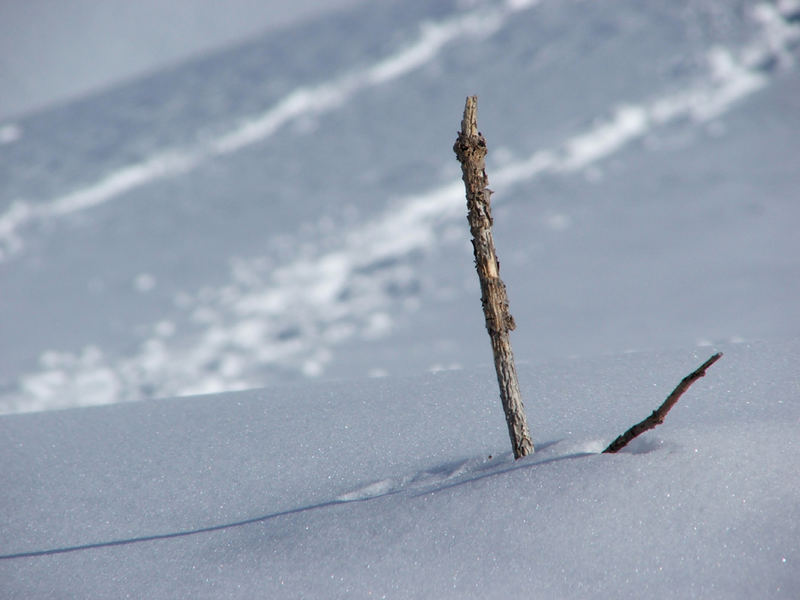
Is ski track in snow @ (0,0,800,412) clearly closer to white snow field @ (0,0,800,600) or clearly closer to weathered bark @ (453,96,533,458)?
white snow field @ (0,0,800,600)

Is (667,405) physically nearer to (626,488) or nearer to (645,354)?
(626,488)

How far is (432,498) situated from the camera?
1.17 meters

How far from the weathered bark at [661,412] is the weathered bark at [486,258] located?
0.14 m

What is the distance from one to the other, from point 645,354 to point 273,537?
1035 mm

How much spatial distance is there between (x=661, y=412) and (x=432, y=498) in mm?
339

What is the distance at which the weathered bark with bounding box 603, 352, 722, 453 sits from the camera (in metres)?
1.10

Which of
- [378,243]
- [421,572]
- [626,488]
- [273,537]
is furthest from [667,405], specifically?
[378,243]

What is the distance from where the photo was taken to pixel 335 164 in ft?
18.0

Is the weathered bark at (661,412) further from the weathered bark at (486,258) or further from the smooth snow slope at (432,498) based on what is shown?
the weathered bark at (486,258)

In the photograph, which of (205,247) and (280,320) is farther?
(205,247)

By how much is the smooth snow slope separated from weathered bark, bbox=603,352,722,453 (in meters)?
0.04

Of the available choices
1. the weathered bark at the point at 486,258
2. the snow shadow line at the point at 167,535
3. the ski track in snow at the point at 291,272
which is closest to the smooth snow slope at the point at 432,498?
the snow shadow line at the point at 167,535

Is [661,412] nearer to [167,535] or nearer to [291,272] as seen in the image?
[167,535]

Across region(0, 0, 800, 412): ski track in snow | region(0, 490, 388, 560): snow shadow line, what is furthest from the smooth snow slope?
region(0, 0, 800, 412): ski track in snow
